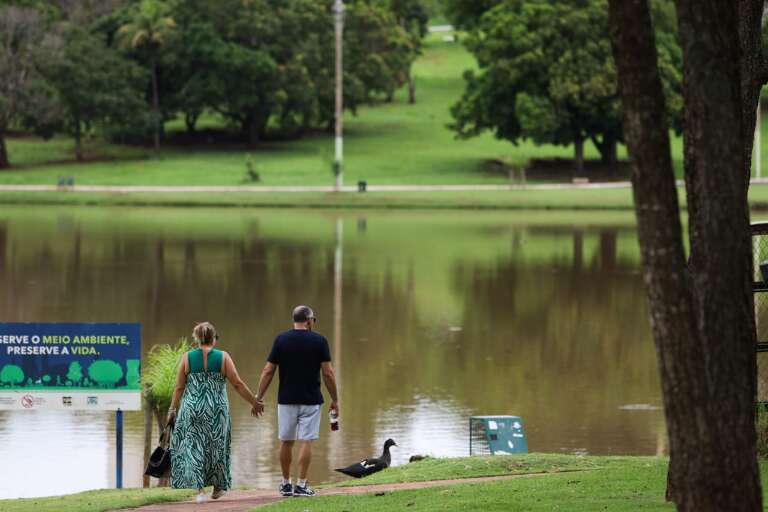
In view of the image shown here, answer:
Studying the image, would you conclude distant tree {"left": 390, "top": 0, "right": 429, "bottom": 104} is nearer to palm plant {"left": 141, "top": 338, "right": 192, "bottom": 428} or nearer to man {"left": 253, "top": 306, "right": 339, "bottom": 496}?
palm plant {"left": 141, "top": 338, "right": 192, "bottom": 428}

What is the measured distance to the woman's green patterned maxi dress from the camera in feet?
38.6

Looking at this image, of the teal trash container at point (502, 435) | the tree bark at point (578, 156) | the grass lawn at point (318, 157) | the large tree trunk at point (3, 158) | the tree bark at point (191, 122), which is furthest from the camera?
the tree bark at point (191, 122)

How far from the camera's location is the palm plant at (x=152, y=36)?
79062mm

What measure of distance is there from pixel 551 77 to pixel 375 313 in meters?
44.7

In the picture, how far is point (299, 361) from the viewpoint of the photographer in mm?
12062

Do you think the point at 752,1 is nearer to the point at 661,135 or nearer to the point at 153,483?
the point at 661,135

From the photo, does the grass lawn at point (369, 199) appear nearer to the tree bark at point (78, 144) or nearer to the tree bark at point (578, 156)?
the tree bark at point (578, 156)

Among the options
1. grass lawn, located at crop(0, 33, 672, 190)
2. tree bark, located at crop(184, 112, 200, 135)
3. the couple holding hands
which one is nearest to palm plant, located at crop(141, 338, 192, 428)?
the couple holding hands

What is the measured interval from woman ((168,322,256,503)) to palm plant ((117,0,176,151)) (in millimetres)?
67804

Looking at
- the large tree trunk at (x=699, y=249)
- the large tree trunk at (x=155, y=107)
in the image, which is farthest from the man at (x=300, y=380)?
the large tree trunk at (x=155, y=107)

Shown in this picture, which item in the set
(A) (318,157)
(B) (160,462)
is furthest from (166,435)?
(A) (318,157)

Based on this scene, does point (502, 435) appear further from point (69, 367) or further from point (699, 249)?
point (699, 249)

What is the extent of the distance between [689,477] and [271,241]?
Result: 36.4 m

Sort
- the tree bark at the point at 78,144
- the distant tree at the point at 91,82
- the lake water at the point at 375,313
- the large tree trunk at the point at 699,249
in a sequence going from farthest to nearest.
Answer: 1. the tree bark at the point at 78,144
2. the distant tree at the point at 91,82
3. the lake water at the point at 375,313
4. the large tree trunk at the point at 699,249
